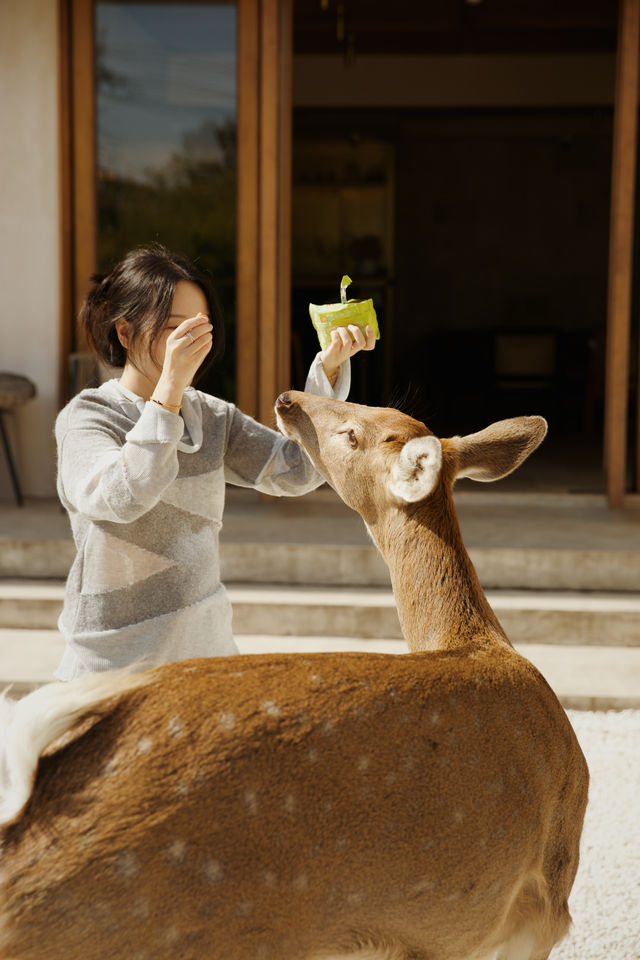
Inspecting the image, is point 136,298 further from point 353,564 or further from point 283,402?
point 353,564

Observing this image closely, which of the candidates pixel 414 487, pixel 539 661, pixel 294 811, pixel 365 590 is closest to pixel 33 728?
pixel 294 811

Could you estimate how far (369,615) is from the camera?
4.32 metres

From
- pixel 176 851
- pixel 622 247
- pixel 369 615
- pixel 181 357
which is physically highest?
pixel 622 247

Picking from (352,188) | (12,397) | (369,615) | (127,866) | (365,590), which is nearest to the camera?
(127,866)

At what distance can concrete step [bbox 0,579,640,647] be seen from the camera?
4305mm

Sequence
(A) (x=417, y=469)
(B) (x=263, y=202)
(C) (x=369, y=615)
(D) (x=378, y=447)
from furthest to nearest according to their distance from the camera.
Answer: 1. (B) (x=263, y=202)
2. (C) (x=369, y=615)
3. (D) (x=378, y=447)
4. (A) (x=417, y=469)

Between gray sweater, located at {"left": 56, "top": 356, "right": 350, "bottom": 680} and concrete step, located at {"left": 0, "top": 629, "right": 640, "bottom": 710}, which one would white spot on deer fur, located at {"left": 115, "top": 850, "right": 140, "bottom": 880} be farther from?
concrete step, located at {"left": 0, "top": 629, "right": 640, "bottom": 710}

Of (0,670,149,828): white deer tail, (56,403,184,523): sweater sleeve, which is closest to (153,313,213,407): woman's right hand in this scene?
(56,403,184,523): sweater sleeve

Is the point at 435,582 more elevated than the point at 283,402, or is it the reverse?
the point at 283,402

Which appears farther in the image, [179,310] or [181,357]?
[179,310]

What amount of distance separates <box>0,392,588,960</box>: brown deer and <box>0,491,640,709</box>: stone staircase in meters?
2.56

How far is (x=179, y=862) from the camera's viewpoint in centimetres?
105

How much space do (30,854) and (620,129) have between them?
5.35m

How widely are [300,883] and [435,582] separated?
1.71 ft
